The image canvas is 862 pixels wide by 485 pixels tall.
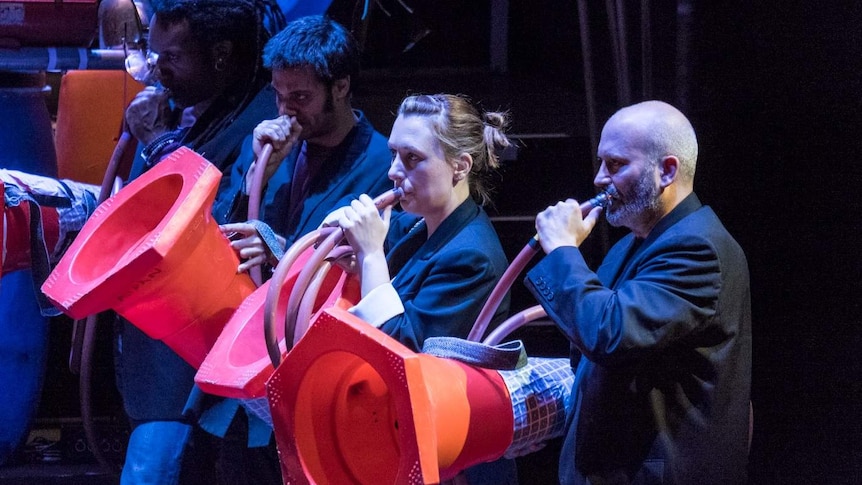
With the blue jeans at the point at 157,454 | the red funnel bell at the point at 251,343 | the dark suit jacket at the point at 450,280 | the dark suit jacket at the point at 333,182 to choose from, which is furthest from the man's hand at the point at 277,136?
the blue jeans at the point at 157,454

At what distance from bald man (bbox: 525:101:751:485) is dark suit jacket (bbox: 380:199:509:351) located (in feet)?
0.84

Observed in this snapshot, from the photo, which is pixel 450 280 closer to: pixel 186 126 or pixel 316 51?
pixel 316 51

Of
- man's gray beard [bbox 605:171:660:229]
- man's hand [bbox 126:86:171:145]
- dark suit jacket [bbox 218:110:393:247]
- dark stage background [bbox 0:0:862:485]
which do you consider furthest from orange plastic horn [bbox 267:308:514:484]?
man's hand [bbox 126:86:171:145]

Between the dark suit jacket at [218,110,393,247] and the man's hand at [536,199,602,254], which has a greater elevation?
the man's hand at [536,199,602,254]

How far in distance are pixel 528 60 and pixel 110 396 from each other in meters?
2.07

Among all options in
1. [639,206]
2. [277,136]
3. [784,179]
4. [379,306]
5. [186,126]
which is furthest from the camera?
[186,126]

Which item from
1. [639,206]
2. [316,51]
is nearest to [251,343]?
[316,51]

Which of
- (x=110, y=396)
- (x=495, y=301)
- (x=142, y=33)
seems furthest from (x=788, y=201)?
(x=110, y=396)

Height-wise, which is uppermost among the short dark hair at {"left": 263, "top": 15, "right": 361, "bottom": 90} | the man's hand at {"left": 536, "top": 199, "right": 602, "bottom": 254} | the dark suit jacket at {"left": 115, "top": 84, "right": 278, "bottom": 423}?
the short dark hair at {"left": 263, "top": 15, "right": 361, "bottom": 90}

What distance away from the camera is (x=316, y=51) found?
2.91m

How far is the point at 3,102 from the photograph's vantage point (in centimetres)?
375

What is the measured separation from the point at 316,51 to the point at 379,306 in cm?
84

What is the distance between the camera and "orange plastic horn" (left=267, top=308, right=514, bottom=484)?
2006mm

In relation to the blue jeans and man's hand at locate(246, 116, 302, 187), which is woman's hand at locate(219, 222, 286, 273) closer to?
man's hand at locate(246, 116, 302, 187)
